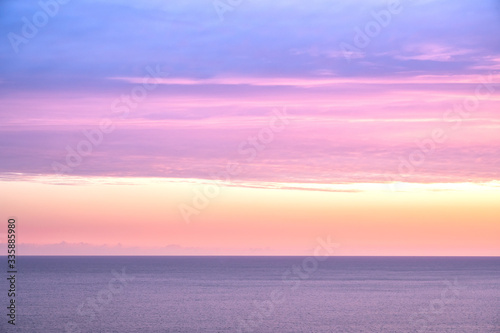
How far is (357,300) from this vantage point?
81.8 meters

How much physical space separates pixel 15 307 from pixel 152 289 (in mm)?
27236
